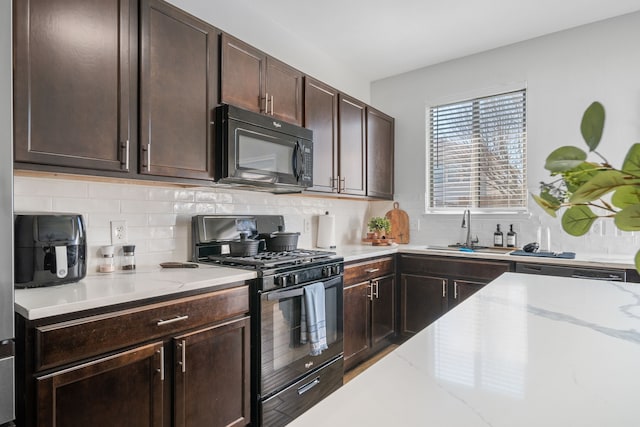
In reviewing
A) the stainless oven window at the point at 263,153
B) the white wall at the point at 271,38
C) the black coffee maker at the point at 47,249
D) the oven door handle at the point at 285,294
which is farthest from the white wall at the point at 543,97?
the black coffee maker at the point at 47,249

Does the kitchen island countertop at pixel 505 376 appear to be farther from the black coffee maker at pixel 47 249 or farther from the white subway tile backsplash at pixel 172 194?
the white subway tile backsplash at pixel 172 194

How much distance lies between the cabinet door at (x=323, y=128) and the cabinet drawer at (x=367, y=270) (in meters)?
0.65

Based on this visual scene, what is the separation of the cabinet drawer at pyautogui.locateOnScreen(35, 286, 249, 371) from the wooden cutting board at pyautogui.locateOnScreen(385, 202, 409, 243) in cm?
234

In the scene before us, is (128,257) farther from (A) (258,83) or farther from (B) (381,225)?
(B) (381,225)

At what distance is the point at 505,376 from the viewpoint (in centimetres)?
67

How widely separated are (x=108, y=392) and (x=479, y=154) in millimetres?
3385

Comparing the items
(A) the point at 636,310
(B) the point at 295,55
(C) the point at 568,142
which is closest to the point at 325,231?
(B) the point at 295,55

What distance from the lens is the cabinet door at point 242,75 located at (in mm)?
2186

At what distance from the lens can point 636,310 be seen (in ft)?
3.69

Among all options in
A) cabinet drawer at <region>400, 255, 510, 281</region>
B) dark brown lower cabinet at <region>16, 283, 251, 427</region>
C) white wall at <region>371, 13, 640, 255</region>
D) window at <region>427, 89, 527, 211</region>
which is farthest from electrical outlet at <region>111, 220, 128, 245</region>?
window at <region>427, 89, 527, 211</region>

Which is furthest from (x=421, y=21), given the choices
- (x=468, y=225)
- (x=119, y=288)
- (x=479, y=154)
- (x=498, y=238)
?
(x=119, y=288)

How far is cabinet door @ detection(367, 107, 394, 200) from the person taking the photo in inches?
139

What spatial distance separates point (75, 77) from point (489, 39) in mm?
3127

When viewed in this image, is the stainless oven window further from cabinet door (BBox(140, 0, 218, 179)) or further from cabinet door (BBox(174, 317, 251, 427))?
cabinet door (BBox(174, 317, 251, 427))
